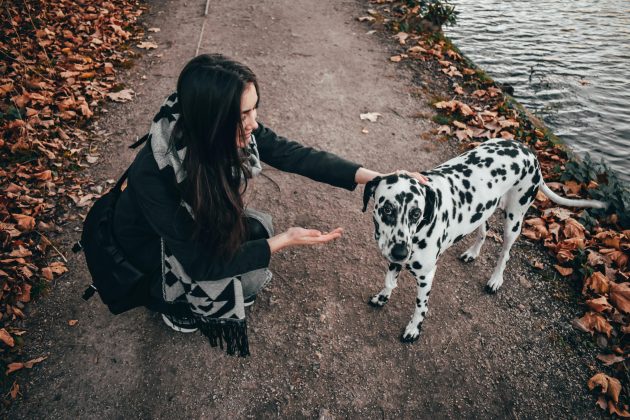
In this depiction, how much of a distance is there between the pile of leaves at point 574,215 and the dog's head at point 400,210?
2153 millimetres

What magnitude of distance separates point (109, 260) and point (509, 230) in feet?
11.6

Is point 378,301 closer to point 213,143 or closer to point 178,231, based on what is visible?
point 178,231

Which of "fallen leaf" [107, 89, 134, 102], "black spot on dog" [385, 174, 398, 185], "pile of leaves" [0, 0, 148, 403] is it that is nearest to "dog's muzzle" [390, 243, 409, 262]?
"black spot on dog" [385, 174, 398, 185]

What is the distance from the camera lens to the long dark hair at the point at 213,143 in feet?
7.48

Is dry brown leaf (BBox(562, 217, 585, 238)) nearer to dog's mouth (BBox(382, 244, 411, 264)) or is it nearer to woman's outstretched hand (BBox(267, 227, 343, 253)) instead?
dog's mouth (BBox(382, 244, 411, 264))

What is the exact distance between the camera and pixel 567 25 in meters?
9.93

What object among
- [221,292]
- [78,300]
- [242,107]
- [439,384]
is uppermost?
[242,107]

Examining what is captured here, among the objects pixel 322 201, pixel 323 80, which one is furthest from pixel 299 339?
pixel 323 80

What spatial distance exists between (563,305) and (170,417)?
382 cm

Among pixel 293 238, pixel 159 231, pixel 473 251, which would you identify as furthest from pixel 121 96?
pixel 473 251

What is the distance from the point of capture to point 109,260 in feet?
9.71

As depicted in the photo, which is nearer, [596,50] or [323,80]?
[323,80]

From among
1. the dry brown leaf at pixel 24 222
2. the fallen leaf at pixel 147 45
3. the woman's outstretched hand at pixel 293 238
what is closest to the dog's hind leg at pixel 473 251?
the woman's outstretched hand at pixel 293 238

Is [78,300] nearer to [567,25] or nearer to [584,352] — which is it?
[584,352]
